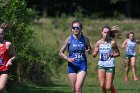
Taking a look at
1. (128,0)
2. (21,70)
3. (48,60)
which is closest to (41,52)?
(48,60)

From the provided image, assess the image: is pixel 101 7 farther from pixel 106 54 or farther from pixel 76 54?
pixel 76 54

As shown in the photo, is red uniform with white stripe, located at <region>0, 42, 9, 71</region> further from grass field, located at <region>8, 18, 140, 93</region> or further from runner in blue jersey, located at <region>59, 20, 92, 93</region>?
grass field, located at <region>8, 18, 140, 93</region>

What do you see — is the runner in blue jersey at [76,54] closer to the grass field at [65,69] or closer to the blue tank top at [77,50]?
the blue tank top at [77,50]

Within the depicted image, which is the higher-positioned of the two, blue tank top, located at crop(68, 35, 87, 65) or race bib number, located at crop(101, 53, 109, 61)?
blue tank top, located at crop(68, 35, 87, 65)

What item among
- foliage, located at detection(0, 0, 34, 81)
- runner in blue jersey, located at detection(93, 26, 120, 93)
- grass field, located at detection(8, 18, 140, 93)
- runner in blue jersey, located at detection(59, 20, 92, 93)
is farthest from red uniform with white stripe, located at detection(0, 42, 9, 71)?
grass field, located at detection(8, 18, 140, 93)

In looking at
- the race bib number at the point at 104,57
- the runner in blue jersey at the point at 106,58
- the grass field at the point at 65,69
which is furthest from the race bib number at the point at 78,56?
the grass field at the point at 65,69

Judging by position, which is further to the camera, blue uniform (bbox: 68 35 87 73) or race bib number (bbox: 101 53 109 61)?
race bib number (bbox: 101 53 109 61)

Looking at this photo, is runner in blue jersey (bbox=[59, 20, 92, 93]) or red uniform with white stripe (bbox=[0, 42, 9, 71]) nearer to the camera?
red uniform with white stripe (bbox=[0, 42, 9, 71])

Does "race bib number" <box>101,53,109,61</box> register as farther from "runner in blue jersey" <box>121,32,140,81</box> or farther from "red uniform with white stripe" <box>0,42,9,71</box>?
"runner in blue jersey" <box>121,32,140,81</box>

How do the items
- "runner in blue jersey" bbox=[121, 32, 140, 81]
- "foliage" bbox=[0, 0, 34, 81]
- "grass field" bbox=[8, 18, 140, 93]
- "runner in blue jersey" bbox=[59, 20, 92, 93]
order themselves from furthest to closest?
"runner in blue jersey" bbox=[121, 32, 140, 81], "grass field" bbox=[8, 18, 140, 93], "foliage" bbox=[0, 0, 34, 81], "runner in blue jersey" bbox=[59, 20, 92, 93]


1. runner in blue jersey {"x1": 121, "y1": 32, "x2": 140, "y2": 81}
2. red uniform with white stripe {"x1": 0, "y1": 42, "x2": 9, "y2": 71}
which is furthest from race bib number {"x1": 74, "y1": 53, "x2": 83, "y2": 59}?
runner in blue jersey {"x1": 121, "y1": 32, "x2": 140, "y2": 81}

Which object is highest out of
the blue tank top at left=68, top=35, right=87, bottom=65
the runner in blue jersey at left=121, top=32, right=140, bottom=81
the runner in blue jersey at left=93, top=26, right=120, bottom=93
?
the blue tank top at left=68, top=35, right=87, bottom=65

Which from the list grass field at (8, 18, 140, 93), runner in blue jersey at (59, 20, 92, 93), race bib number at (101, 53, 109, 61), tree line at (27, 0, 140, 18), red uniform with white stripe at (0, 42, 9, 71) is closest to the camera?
red uniform with white stripe at (0, 42, 9, 71)

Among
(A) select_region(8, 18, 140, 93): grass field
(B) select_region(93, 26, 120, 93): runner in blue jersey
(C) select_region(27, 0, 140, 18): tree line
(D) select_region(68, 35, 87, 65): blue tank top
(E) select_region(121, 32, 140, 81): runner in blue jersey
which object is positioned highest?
(D) select_region(68, 35, 87, 65): blue tank top
